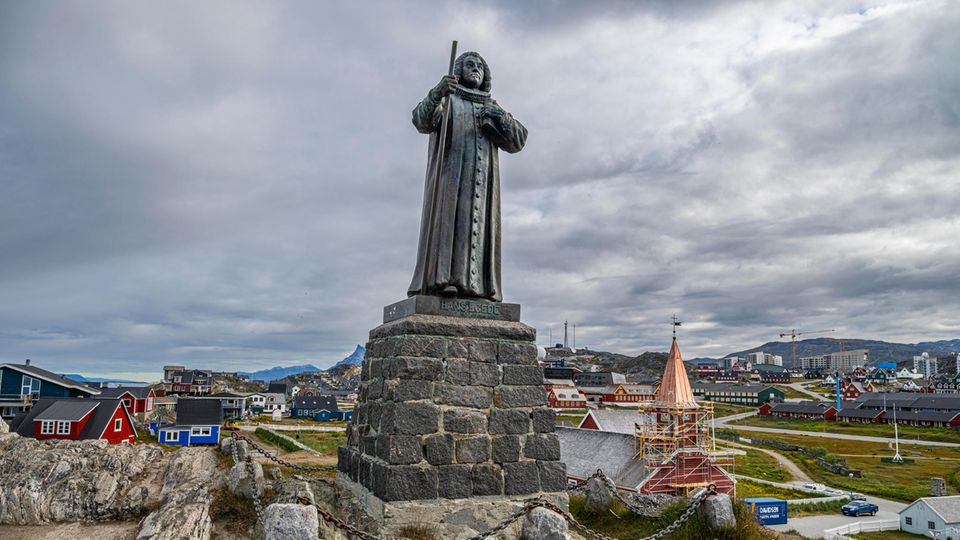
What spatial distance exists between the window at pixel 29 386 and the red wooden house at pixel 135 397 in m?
6.97

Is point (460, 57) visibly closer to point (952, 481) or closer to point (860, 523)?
point (860, 523)

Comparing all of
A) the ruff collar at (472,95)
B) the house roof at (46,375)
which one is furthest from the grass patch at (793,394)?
the ruff collar at (472,95)

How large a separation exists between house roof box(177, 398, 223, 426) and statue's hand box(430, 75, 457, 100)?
1569 inches

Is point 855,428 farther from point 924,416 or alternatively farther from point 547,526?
point 547,526

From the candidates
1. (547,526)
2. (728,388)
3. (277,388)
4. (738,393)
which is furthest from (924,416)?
(547,526)

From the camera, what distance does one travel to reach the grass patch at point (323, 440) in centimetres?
4450

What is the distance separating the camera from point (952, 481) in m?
50.7

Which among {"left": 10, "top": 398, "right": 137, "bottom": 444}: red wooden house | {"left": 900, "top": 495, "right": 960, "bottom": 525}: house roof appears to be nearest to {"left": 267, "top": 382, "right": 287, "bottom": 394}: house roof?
{"left": 10, "top": 398, "right": 137, "bottom": 444}: red wooden house

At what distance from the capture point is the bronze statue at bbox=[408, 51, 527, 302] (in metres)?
9.26

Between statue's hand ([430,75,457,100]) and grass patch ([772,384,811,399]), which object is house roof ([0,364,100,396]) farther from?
grass patch ([772,384,811,399])

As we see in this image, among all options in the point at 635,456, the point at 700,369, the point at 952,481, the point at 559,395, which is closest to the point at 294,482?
the point at 635,456

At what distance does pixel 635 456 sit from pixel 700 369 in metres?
167

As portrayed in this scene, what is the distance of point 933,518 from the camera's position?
112 feet

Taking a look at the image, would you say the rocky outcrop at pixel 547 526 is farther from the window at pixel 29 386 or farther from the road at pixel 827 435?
the road at pixel 827 435
